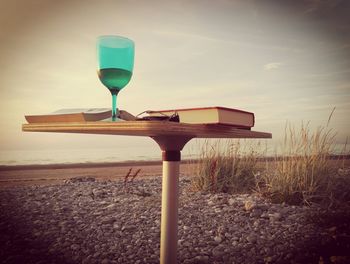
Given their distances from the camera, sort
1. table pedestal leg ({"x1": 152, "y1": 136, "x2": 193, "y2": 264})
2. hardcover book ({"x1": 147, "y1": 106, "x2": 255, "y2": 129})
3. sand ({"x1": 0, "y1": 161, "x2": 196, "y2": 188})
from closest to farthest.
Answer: hardcover book ({"x1": 147, "y1": 106, "x2": 255, "y2": 129}), table pedestal leg ({"x1": 152, "y1": 136, "x2": 193, "y2": 264}), sand ({"x1": 0, "y1": 161, "x2": 196, "y2": 188})

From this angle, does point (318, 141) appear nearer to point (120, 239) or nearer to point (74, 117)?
point (120, 239)

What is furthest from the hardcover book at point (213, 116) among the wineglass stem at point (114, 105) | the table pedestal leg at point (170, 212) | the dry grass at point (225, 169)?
the dry grass at point (225, 169)

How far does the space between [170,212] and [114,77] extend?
1.89 ft

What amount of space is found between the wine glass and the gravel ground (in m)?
1.34

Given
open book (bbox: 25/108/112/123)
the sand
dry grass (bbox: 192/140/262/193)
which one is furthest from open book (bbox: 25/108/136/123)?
the sand

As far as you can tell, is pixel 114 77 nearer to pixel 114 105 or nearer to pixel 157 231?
pixel 114 105

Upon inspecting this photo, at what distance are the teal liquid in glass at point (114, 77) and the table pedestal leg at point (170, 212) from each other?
1.28 feet

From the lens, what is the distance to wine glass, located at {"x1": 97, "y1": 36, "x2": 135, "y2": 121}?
1160 mm

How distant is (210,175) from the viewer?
3865 mm

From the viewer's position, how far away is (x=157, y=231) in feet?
8.62

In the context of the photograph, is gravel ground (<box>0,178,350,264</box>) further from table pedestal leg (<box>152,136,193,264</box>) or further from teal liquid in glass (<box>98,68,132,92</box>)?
teal liquid in glass (<box>98,68,132,92</box>)

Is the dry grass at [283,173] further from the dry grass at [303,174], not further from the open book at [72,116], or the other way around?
the open book at [72,116]

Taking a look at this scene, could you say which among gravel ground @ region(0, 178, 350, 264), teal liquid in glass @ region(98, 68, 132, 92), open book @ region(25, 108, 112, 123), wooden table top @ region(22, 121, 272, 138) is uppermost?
teal liquid in glass @ region(98, 68, 132, 92)

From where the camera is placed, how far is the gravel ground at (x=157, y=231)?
88.0 inches
